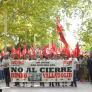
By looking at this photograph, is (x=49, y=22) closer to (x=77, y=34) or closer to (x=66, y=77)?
(x=77, y=34)

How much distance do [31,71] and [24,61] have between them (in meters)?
0.64

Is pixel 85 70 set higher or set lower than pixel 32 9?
lower

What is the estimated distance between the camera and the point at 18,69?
31.2 m

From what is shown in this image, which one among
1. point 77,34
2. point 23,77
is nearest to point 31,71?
point 23,77

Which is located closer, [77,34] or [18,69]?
[18,69]

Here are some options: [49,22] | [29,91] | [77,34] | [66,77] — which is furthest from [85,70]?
[77,34]

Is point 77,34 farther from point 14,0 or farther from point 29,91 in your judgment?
point 29,91

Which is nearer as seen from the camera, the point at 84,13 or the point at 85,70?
the point at 85,70

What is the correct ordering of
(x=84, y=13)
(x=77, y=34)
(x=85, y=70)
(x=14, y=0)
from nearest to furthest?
(x=14, y=0) → (x=85, y=70) → (x=84, y=13) → (x=77, y=34)

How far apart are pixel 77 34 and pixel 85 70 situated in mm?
23397

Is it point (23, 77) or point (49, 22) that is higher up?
point (49, 22)

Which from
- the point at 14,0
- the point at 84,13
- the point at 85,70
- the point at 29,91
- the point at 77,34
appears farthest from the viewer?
the point at 77,34

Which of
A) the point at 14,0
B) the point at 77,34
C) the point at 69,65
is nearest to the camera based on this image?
the point at 69,65

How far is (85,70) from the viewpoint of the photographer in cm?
3972
